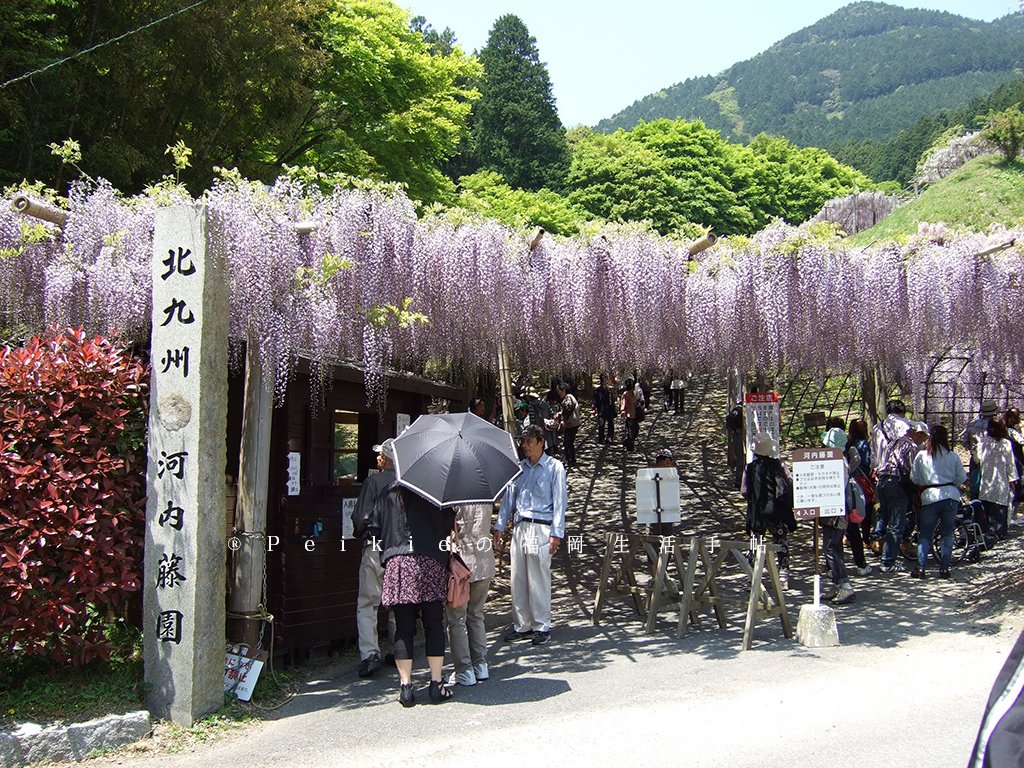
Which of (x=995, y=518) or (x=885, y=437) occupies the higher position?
(x=885, y=437)

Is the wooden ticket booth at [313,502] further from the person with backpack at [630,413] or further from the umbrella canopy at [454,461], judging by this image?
the person with backpack at [630,413]

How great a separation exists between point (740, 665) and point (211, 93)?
1116 centimetres

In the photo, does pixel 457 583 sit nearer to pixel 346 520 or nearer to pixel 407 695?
pixel 407 695

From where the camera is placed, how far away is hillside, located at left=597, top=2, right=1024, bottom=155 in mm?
111938

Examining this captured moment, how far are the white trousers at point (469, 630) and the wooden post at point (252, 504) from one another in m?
1.30

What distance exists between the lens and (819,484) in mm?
7094

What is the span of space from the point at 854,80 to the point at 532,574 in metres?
156

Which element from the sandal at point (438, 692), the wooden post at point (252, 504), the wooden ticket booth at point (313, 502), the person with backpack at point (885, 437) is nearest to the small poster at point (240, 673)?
the wooden post at point (252, 504)

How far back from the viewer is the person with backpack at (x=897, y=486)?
29.9 ft

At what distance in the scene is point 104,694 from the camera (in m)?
4.98

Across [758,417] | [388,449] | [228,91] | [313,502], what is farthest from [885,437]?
[228,91]

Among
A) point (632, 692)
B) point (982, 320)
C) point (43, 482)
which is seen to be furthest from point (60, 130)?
point (982, 320)

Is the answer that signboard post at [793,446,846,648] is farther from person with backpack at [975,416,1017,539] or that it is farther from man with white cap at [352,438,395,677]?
person with backpack at [975,416,1017,539]

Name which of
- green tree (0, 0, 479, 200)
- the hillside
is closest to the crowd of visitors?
green tree (0, 0, 479, 200)
